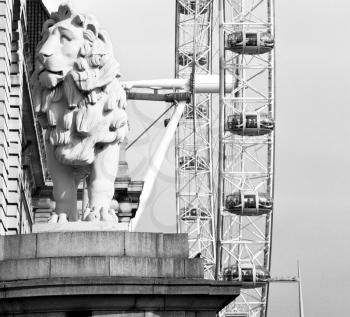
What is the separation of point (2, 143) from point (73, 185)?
14.4m

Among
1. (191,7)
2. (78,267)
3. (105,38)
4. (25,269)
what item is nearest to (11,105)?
(105,38)

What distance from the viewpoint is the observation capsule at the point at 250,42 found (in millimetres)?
52781

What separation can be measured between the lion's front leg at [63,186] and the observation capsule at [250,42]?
33.2 metres

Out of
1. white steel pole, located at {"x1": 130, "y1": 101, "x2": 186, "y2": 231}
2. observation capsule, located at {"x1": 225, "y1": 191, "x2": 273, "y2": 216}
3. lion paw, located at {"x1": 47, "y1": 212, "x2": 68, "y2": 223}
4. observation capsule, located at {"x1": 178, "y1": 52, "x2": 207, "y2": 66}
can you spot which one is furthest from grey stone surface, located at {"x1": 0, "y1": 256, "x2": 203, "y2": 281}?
A: observation capsule, located at {"x1": 178, "y1": 52, "x2": 207, "y2": 66}

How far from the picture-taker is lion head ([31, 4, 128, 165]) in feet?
64.8

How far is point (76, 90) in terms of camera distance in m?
19.8

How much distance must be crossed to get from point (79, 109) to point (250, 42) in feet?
110

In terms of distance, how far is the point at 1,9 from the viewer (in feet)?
113

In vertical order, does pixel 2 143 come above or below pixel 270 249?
above

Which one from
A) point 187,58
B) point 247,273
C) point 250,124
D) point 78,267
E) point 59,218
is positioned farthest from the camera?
point 187,58

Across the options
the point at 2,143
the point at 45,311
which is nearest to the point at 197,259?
the point at 45,311

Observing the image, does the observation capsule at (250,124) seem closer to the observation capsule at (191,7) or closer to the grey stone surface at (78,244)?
the observation capsule at (191,7)

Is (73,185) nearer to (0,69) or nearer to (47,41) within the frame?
(47,41)

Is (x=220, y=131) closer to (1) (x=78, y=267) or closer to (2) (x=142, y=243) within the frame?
(2) (x=142, y=243)
